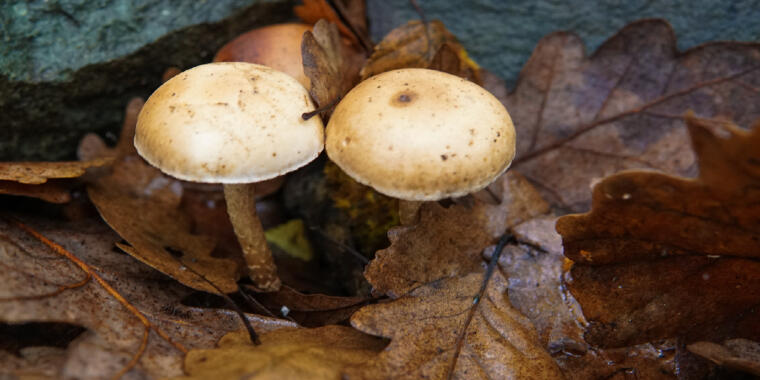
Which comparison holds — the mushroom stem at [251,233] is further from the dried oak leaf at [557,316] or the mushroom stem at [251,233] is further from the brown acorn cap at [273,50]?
→ the dried oak leaf at [557,316]

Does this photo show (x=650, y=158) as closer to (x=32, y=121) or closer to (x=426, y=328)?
(x=426, y=328)

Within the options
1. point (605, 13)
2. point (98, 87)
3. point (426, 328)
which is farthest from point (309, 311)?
point (605, 13)

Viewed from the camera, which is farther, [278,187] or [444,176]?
[278,187]

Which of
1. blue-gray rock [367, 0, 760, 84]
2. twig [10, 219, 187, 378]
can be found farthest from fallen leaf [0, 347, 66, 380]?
blue-gray rock [367, 0, 760, 84]

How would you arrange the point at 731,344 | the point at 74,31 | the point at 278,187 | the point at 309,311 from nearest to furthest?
the point at 731,344 < the point at 309,311 < the point at 74,31 < the point at 278,187

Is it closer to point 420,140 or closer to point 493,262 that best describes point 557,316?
point 493,262

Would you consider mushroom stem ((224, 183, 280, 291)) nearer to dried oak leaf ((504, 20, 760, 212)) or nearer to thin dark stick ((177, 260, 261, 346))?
thin dark stick ((177, 260, 261, 346))
